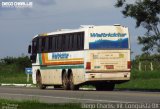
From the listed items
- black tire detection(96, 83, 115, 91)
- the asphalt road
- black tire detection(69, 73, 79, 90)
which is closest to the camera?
the asphalt road

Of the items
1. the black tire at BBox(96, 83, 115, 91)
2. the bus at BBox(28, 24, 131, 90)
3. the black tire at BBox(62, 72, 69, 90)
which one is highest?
the bus at BBox(28, 24, 131, 90)

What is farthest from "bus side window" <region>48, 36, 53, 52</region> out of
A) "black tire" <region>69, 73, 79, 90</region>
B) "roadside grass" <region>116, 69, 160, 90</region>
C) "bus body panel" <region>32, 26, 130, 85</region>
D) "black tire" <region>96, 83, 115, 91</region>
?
"roadside grass" <region>116, 69, 160, 90</region>

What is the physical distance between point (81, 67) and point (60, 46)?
2664 mm

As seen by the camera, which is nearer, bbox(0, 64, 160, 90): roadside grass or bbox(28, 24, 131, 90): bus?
bbox(28, 24, 131, 90): bus

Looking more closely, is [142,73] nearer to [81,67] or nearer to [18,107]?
[81,67]

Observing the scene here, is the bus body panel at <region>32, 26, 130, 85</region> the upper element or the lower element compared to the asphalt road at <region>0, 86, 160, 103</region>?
upper

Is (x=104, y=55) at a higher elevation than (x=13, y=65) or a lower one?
lower

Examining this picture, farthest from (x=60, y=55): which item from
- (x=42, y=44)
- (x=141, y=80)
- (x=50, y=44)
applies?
(x=141, y=80)

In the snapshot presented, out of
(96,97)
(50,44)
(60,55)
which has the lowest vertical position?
(96,97)

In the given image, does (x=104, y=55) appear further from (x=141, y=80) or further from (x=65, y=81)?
(x=141, y=80)

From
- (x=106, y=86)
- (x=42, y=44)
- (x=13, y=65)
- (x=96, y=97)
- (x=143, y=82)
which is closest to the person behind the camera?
(x=96, y=97)

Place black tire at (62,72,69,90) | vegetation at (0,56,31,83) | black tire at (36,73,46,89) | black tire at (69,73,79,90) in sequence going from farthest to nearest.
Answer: vegetation at (0,56,31,83) → black tire at (36,73,46,89) → black tire at (62,72,69,90) → black tire at (69,73,79,90)

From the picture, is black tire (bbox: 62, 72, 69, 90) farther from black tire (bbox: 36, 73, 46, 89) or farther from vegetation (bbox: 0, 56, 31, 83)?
vegetation (bbox: 0, 56, 31, 83)

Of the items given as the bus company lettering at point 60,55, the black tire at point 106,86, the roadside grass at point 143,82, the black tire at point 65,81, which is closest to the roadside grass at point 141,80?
the roadside grass at point 143,82
